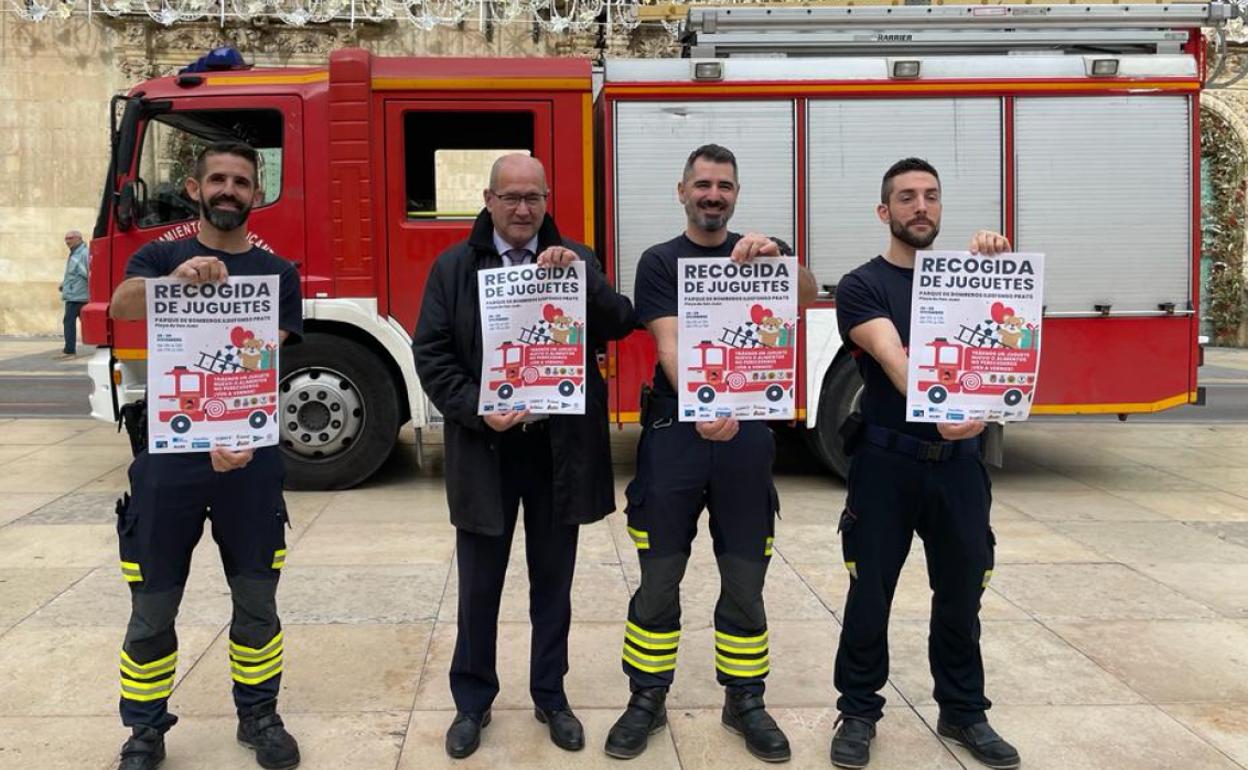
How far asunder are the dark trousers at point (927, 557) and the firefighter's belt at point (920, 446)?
0.07 feet

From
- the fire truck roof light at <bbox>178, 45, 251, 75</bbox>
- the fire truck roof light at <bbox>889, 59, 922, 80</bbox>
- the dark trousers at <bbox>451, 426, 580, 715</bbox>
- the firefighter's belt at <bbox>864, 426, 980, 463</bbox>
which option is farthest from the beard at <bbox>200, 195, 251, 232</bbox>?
the fire truck roof light at <bbox>889, 59, 922, 80</bbox>

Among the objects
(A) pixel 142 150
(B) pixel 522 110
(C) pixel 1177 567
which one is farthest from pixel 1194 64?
(A) pixel 142 150

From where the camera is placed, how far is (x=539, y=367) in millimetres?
3395

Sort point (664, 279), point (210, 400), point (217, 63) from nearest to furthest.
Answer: point (210, 400) < point (664, 279) < point (217, 63)

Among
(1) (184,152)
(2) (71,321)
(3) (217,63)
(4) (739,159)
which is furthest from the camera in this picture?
(2) (71,321)

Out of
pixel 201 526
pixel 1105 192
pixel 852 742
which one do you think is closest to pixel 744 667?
pixel 852 742

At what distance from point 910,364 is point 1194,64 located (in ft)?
17.8

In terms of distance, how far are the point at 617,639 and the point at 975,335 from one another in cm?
216

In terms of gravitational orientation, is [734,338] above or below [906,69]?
below

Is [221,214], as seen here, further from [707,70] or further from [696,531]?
[707,70]

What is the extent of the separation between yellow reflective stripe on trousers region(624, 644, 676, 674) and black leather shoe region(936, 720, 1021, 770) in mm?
970

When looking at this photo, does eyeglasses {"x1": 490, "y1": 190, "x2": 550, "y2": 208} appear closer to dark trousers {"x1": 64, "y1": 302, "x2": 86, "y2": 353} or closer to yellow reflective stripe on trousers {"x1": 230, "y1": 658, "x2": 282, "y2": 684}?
yellow reflective stripe on trousers {"x1": 230, "y1": 658, "x2": 282, "y2": 684}

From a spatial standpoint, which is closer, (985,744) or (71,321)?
(985,744)

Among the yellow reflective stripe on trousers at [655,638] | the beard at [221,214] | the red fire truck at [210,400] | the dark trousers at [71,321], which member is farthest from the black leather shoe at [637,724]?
the dark trousers at [71,321]
